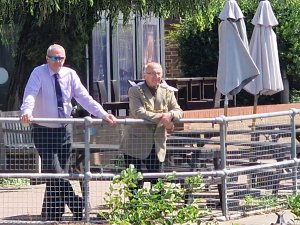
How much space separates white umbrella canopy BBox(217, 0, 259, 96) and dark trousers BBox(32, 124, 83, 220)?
479cm

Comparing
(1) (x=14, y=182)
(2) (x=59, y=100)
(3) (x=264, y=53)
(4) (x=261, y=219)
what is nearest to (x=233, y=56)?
(3) (x=264, y=53)

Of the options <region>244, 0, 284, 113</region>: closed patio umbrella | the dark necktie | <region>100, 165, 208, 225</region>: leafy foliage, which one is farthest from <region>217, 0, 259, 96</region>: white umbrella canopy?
<region>100, 165, 208, 225</region>: leafy foliage

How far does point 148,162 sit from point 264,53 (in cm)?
553

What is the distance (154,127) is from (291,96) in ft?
41.0

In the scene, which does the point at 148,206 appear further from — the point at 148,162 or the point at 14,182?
the point at 14,182

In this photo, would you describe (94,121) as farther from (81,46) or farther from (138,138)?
(81,46)

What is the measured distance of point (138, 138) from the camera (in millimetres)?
9383

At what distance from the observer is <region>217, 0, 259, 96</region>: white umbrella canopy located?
44.2ft

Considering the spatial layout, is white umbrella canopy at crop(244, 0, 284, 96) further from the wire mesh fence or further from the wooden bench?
the wooden bench

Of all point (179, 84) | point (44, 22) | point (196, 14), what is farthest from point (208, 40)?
point (44, 22)

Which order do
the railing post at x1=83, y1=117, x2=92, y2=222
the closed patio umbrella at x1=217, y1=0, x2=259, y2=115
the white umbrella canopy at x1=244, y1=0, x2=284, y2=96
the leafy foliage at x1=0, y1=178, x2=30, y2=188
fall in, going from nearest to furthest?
1. the railing post at x1=83, y1=117, x2=92, y2=222
2. the leafy foliage at x1=0, y1=178, x2=30, y2=188
3. the closed patio umbrella at x1=217, y1=0, x2=259, y2=115
4. the white umbrella canopy at x1=244, y1=0, x2=284, y2=96

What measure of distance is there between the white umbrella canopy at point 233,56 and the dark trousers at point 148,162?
430 centimetres

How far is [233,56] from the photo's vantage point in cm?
1355

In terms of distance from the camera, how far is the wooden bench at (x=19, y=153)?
31.0 ft
